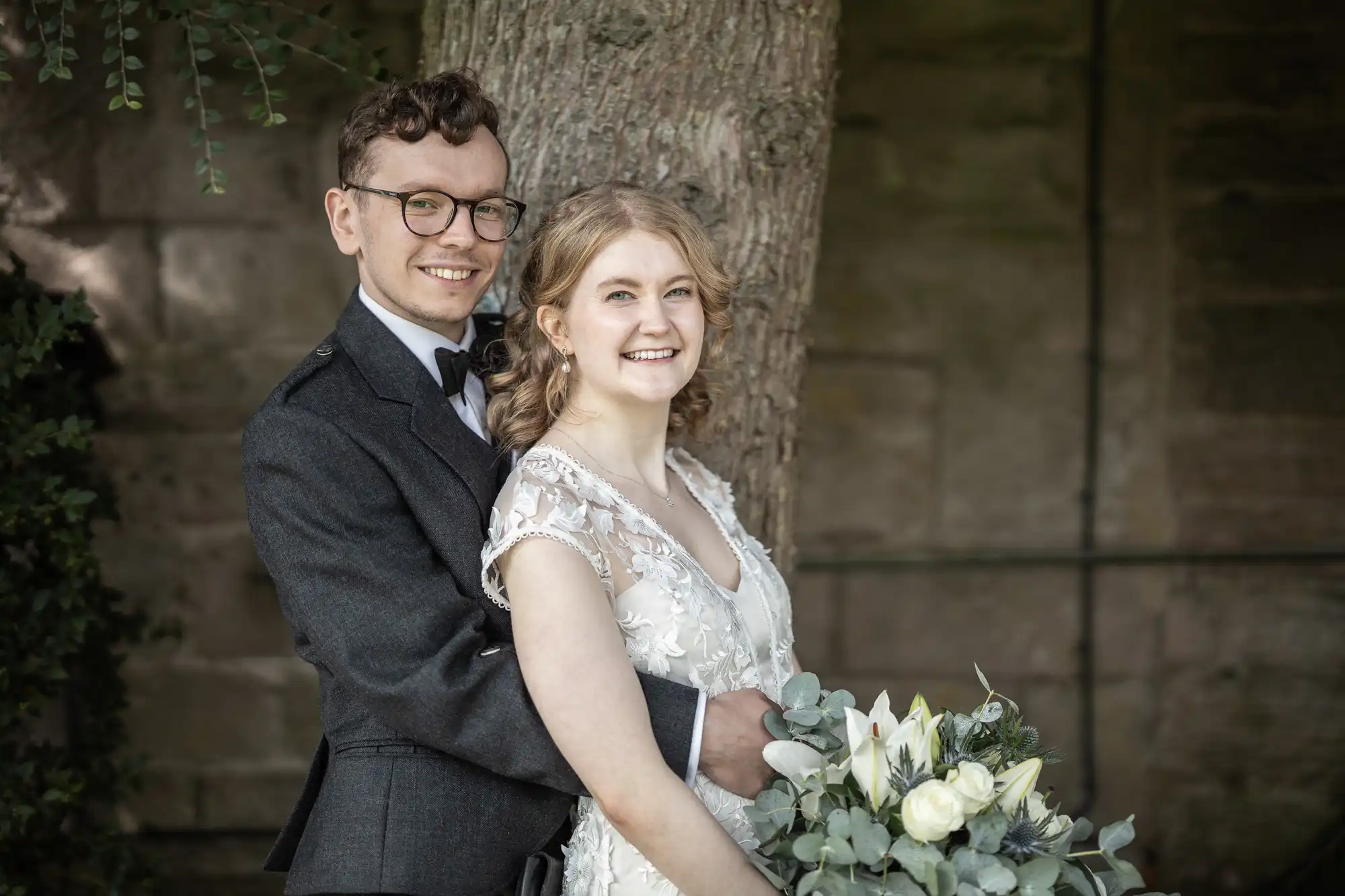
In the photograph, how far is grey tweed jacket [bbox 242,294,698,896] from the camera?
1876 mm

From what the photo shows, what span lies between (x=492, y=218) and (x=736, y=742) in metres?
1.03

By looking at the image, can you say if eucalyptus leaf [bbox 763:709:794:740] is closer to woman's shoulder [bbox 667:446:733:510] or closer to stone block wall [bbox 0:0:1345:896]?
woman's shoulder [bbox 667:446:733:510]

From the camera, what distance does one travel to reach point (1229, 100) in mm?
4246

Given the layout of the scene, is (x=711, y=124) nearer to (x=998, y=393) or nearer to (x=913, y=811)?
(x=913, y=811)

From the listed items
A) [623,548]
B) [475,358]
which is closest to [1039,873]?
[623,548]

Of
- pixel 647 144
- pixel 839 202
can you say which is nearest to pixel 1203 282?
pixel 839 202

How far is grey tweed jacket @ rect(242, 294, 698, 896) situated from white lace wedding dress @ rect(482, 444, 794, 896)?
6cm

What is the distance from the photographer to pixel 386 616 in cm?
189

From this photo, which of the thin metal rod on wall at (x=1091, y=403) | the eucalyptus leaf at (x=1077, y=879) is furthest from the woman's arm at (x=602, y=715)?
the thin metal rod on wall at (x=1091, y=403)

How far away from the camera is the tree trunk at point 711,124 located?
8.17 ft

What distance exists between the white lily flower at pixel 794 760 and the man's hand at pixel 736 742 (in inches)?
2.2

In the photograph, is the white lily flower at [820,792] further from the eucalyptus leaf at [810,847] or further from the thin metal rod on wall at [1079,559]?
the thin metal rod on wall at [1079,559]

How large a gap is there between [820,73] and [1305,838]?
337 cm

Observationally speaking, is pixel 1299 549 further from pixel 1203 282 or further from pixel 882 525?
pixel 882 525
